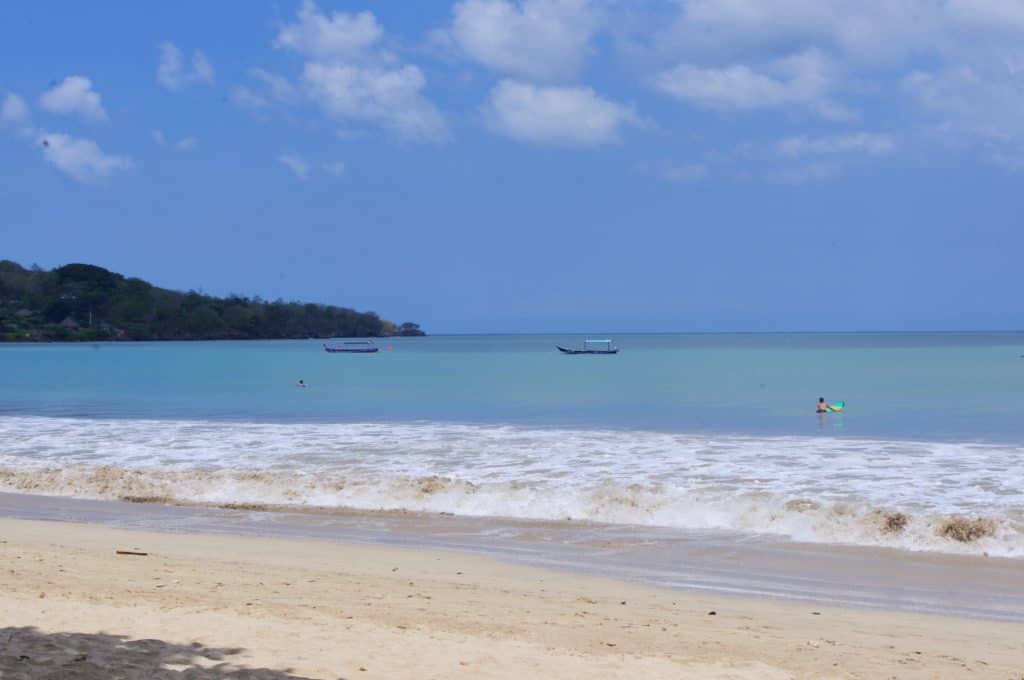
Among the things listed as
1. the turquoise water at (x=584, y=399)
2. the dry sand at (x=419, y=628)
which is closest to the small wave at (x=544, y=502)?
the dry sand at (x=419, y=628)

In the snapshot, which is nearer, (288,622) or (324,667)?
(324,667)

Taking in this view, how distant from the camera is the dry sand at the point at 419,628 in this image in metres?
6.59

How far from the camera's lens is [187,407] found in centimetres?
3931

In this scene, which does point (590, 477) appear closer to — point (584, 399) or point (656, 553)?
point (656, 553)

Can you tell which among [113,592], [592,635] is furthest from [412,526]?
[592,635]

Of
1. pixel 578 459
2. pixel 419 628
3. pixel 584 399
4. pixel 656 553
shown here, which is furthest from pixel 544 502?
pixel 584 399

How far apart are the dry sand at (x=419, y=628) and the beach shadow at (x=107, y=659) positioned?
0.02 m

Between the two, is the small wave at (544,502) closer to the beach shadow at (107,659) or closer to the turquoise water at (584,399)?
the beach shadow at (107,659)

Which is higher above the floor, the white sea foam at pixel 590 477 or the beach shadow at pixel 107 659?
the beach shadow at pixel 107 659

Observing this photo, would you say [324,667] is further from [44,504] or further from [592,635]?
[44,504]

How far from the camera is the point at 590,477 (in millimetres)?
18406

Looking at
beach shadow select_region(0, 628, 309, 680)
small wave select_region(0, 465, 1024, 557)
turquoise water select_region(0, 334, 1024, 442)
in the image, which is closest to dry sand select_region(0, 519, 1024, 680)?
beach shadow select_region(0, 628, 309, 680)

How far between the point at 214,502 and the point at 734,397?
3270 centimetres

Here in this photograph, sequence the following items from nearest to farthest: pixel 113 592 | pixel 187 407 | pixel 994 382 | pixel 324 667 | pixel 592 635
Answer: pixel 324 667 → pixel 592 635 → pixel 113 592 → pixel 187 407 → pixel 994 382
